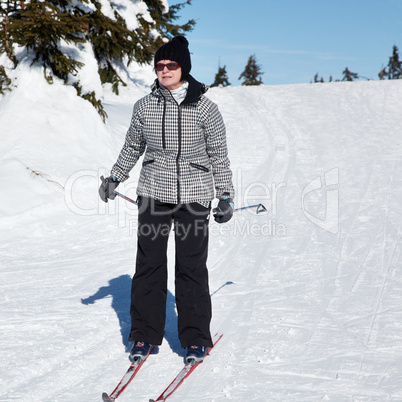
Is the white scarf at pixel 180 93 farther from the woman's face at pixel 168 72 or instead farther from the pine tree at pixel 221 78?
the pine tree at pixel 221 78

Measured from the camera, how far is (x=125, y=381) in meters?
2.99

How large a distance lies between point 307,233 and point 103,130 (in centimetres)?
561

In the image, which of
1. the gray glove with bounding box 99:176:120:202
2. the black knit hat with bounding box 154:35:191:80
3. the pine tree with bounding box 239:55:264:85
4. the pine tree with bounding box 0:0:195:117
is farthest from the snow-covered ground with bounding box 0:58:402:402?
the pine tree with bounding box 239:55:264:85

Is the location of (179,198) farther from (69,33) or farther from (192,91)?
(69,33)

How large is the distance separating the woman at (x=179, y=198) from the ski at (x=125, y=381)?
63 mm

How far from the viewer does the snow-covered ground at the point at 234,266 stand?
3.13 meters

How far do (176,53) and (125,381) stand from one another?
85.1 inches

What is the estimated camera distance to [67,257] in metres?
5.81

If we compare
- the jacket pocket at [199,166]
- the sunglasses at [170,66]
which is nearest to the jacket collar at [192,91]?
the sunglasses at [170,66]

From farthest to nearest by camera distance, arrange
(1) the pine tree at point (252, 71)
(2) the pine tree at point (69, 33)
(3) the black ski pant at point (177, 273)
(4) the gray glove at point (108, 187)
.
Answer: (1) the pine tree at point (252, 71), (2) the pine tree at point (69, 33), (4) the gray glove at point (108, 187), (3) the black ski pant at point (177, 273)

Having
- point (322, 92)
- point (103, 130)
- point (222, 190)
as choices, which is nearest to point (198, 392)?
point (222, 190)

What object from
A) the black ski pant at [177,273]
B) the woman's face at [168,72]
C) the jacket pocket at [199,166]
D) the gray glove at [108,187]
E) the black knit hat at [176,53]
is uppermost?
the black knit hat at [176,53]

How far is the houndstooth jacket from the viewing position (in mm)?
3102

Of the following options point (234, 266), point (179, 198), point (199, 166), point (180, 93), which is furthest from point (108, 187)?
point (234, 266)
